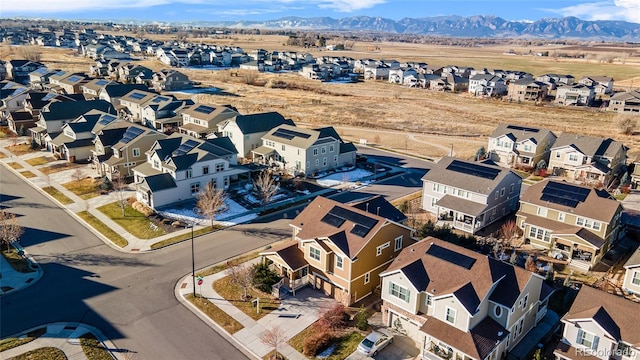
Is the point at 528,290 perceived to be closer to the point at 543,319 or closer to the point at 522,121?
the point at 543,319

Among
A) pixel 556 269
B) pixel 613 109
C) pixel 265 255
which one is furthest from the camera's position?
pixel 613 109

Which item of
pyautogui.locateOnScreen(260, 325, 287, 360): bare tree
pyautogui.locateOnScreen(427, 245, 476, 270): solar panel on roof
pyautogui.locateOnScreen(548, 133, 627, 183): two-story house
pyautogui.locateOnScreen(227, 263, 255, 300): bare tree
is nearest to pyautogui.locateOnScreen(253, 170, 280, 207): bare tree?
pyautogui.locateOnScreen(227, 263, 255, 300): bare tree

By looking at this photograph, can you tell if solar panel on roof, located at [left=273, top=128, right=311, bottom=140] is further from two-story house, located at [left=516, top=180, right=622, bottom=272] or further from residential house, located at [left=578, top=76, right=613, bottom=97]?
residential house, located at [left=578, top=76, right=613, bottom=97]

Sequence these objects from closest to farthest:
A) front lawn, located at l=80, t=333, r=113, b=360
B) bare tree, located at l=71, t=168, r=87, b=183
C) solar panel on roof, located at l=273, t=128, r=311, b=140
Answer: front lawn, located at l=80, t=333, r=113, b=360 → bare tree, located at l=71, t=168, r=87, b=183 → solar panel on roof, located at l=273, t=128, r=311, b=140

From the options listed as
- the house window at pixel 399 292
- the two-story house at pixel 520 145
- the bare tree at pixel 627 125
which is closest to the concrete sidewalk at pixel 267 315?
the house window at pixel 399 292

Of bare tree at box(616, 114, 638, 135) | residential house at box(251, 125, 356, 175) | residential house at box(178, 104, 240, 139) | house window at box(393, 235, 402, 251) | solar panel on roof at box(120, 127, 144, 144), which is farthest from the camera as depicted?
bare tree at box(616, 114, 638, 135)

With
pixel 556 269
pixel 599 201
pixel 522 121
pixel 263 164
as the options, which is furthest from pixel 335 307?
pixel 522 121

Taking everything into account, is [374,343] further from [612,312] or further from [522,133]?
[522,133]
